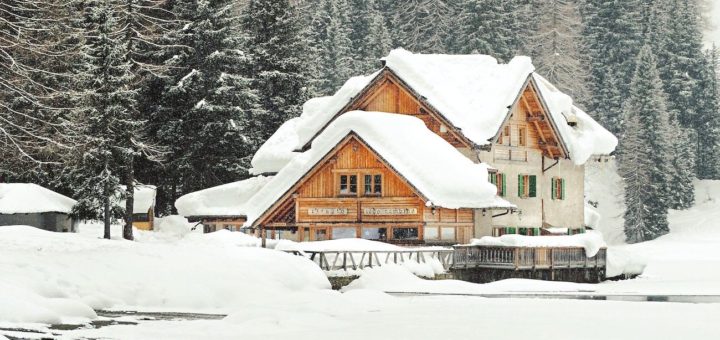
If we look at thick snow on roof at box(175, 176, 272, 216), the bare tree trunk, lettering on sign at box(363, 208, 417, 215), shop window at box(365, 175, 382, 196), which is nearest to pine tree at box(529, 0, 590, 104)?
thick snow on roof at box(175, 176, 272, 216)

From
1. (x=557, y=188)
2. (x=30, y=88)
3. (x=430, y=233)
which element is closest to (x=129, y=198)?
(x=30, y=88)

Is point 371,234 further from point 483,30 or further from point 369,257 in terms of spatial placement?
point 483,30

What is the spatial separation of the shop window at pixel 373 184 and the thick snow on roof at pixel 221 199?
12322mm

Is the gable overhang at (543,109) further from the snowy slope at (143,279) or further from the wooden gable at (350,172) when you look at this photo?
the snowy slope at (143,279)

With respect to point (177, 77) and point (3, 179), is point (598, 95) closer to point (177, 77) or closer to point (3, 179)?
point (177, 77)

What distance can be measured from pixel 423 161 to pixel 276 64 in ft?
108

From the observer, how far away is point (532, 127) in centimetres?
6059

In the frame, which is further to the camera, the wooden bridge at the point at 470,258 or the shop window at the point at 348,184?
the shop window at the point at 348,184

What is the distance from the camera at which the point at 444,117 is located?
54.2 m

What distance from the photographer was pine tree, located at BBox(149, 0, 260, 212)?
2859 inches

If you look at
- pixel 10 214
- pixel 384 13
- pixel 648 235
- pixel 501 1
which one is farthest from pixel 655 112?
pixel 10 214

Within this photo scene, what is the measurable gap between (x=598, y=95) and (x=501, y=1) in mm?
16401

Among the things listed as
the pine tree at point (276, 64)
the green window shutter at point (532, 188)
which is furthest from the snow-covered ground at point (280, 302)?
the pine tree at point (276, 64)

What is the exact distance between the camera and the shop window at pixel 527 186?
5909cm
